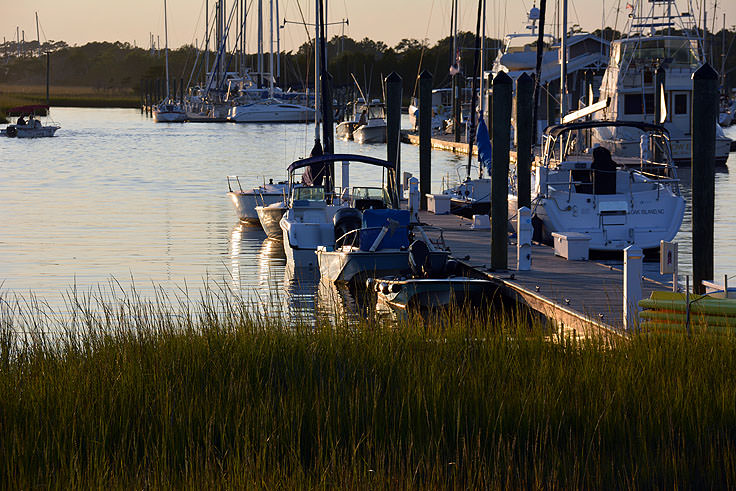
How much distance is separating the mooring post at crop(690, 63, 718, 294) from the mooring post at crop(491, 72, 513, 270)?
3798mm

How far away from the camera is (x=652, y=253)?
2002cm

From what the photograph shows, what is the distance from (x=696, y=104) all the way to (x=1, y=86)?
20210 centimetres

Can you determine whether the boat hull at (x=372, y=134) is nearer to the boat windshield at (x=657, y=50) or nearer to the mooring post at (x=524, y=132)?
the boat windshield at (x=657, y=50)

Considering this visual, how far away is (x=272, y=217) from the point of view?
25062 millimetres

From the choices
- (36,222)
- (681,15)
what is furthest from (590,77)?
(36,222)

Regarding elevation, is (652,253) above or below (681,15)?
below

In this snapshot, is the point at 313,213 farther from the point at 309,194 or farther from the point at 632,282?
the point at 632,282

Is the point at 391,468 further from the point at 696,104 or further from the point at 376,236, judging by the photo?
the point at 376,236

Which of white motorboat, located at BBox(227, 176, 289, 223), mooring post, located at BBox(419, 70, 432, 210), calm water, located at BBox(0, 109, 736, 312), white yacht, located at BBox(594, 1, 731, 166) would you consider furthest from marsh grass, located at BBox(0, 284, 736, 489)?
white yacht, located at BBox(594, 1, 731, 166)

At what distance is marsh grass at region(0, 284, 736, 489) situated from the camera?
6758mm

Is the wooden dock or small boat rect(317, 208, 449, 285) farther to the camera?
small boat rect(317, 208, 449, 285)

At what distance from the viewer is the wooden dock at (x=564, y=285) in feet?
41.0

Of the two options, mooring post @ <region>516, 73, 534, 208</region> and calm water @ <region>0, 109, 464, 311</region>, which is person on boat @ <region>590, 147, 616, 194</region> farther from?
calm water @ <region>0, 109, 464, 311</region>

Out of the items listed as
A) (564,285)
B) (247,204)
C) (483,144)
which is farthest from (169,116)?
(564,285)
